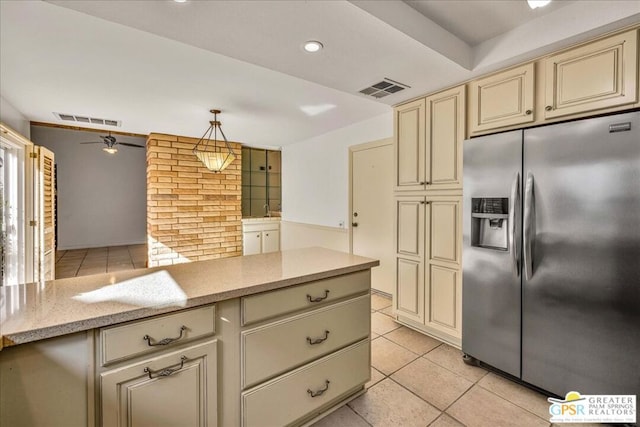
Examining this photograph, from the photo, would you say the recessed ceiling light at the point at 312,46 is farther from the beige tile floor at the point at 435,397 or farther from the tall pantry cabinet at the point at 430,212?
the beige tile floor at the point at 435,397

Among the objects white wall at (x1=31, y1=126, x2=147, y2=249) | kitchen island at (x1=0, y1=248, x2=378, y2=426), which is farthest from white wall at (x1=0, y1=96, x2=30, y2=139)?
kitchen island at (x1=0, y1=248, x2=378, y2=426)

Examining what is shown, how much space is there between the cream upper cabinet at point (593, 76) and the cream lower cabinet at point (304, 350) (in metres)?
1.68

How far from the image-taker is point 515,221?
1889 mm

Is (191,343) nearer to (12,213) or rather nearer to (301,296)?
(301,296)

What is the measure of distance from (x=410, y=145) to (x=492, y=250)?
1.22 m

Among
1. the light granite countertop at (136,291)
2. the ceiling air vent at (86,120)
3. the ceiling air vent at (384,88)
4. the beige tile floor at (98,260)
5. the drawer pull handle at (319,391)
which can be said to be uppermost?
the ceiling air vent at (86,120)

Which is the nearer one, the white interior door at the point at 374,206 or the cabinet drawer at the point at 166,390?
the cabinet drawer at the point at 166,390

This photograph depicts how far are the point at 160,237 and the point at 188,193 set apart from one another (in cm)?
88

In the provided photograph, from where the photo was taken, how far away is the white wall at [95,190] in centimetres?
670

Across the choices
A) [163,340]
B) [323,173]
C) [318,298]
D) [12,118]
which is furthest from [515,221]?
[12,118]

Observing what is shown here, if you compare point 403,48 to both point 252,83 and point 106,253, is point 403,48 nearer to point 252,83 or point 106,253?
point 252,83

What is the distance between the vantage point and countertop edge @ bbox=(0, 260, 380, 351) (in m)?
0.84

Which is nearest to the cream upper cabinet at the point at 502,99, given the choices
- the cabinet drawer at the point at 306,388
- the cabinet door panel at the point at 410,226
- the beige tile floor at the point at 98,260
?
the cabinet door panel at the point at 410,226

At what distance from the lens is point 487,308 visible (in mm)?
2100
